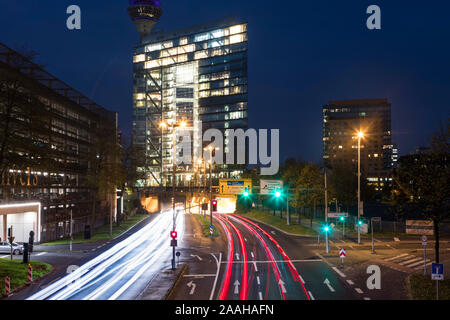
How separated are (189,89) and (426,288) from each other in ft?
505

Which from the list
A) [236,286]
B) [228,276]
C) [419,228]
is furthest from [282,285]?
[419,228]

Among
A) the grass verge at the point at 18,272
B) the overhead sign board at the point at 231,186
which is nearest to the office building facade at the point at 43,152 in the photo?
the grass verge at the point at 18,272

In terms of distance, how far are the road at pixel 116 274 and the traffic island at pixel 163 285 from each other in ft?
1.67

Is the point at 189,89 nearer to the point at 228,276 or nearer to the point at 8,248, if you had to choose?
the point at 8,248

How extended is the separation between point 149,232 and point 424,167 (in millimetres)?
41688

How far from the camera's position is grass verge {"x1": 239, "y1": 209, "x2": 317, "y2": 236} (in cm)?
5528

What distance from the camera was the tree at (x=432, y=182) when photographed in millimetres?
24250

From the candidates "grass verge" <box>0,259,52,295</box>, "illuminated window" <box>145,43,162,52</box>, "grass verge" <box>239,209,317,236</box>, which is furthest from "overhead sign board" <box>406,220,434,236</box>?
"illuminated window" <box>145,43,162,52</box>

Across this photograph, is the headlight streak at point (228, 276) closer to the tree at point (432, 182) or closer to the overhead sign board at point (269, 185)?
the overhead sign board at point (269, 185)

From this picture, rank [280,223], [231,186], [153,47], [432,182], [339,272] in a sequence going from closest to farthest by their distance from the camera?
[432,182], [339,272], [231,186], [280,223], [153,47]

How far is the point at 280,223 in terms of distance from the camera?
6506 centimetres

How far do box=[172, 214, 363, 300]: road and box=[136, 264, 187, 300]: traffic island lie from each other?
1.71 feet

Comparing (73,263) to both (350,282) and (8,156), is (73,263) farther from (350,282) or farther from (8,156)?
(350,282)
